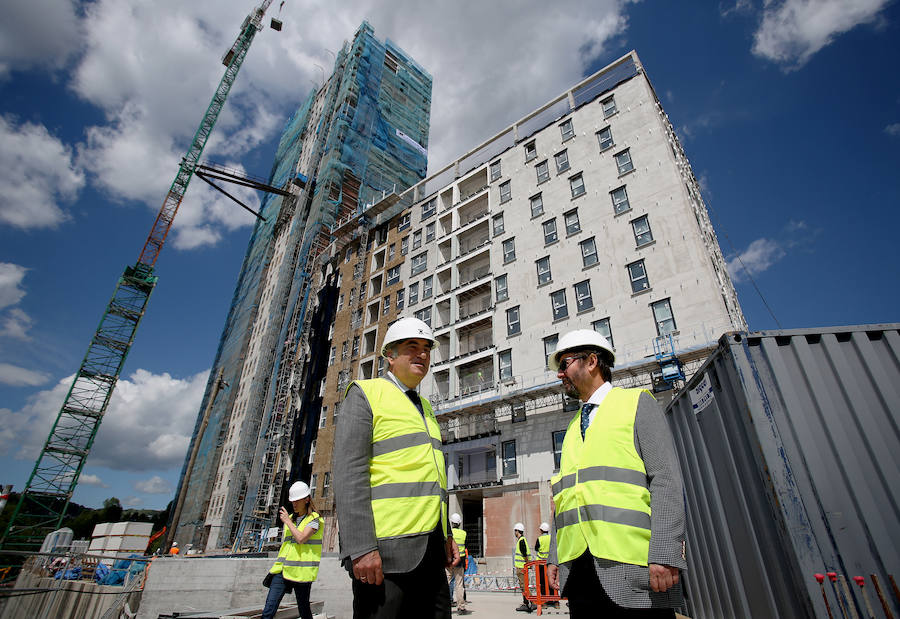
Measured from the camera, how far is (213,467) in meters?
47.0

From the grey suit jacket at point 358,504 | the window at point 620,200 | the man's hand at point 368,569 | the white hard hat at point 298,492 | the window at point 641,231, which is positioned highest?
the window at point 620,200

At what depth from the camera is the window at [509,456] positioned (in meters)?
22.6

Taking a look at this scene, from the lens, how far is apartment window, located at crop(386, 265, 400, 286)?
35.2 meters

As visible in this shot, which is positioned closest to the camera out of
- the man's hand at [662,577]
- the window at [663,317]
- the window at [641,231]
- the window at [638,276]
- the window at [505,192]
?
the man's hand at [662,577]

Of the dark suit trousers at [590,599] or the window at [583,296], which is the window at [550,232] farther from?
the dark suit trousers at [590,599]

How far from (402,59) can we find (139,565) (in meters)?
59.3

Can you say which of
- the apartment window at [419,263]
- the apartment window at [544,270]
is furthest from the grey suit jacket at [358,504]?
the apartment window at [419,263]

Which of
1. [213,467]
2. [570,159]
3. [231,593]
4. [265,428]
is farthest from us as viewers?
[213,467]

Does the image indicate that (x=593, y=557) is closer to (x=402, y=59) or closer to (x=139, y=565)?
(x=139, y=565)

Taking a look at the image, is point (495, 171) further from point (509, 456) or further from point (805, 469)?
point (805, 469)

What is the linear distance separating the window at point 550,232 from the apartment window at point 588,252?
6.42 ft

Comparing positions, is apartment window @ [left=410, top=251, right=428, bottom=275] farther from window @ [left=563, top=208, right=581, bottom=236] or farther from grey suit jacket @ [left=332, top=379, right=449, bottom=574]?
grey suit jacket @ [left=332, top=379, right=449, bottom=574]

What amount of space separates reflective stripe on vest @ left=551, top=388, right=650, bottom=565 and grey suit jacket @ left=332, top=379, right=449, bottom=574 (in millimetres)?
934

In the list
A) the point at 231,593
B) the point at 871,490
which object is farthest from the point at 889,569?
the point at 231,593
